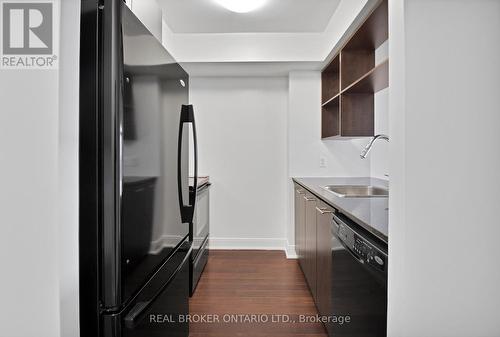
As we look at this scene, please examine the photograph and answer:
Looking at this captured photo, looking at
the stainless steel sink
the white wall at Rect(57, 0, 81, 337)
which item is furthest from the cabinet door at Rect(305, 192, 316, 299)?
the white wall at Rect(57, 0, 81, 337)

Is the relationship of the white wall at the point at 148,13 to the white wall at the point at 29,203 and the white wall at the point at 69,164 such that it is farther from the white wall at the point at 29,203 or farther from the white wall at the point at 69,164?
the white wall at the point at 29,203

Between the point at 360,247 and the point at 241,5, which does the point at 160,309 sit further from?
the point at 241,5

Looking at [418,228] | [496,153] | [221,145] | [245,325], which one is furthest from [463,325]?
[221,145]

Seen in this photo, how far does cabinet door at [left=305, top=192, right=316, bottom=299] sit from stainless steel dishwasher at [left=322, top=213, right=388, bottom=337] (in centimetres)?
56

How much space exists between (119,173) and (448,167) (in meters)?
0.99

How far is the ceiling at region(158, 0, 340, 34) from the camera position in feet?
9.34

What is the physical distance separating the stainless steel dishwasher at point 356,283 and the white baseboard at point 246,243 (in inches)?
86.4

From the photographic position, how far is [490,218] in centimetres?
89

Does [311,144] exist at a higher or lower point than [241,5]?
lower

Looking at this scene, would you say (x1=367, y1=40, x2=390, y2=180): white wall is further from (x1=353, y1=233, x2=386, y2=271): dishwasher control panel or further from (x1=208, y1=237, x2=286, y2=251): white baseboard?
(x1=353, y1=233, x2=386, y2=271): dishwasher control panel

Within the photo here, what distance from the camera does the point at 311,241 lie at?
2.65 m

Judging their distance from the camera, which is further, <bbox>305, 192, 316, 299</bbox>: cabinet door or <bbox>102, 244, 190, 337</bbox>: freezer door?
<bbox>305, 192, 316, 299</bbox>: cabinet door

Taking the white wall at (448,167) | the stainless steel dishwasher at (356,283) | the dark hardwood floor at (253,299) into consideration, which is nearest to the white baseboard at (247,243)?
the dark hardwood floor at (253,299)

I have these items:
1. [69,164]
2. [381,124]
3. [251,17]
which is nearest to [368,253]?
[69,164]
